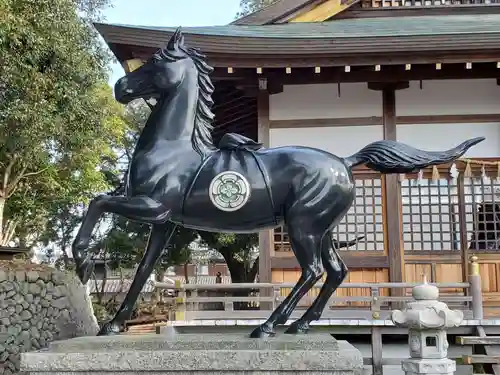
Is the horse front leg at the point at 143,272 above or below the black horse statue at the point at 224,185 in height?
below

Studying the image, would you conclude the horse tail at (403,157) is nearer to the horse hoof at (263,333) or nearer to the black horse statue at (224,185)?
the black horse statue at (224,185)

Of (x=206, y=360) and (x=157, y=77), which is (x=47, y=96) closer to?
(x=157, y=77)

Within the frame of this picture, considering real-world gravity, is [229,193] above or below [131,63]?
below

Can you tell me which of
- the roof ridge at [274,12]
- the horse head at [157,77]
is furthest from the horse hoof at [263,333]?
the roof ridge at [274,12]

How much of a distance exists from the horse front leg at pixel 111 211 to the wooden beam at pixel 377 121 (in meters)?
6.13

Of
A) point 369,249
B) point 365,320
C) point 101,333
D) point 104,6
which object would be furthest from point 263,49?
point 104,6

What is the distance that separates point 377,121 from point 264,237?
2.66 metres

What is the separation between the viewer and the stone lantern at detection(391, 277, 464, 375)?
18.1 ft

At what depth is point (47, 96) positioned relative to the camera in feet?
35.3

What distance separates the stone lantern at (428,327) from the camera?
5.52 meters

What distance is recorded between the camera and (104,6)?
20.1m

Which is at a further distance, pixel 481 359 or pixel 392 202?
pixel 392 202

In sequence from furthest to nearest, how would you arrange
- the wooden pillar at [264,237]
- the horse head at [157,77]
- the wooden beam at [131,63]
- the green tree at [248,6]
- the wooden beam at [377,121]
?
the green tree at [248,6]
the wooden beam at [377,121]
the wooden pillar at [264,237]
the wooden beam at [131,63]
the horse head at [157,77]

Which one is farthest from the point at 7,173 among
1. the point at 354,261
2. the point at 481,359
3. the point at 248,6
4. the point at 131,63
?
the point at 248,6
